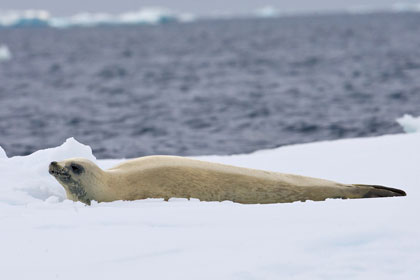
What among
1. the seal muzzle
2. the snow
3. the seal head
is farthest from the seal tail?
the seal muzzle

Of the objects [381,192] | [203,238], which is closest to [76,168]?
[203,238]

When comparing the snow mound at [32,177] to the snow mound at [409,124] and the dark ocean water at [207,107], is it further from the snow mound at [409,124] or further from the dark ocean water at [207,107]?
the dark ocean water at [207,107]

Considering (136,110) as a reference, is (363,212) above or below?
below

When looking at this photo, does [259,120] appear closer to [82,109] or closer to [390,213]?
[82,109]

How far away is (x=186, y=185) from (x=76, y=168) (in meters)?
0.84

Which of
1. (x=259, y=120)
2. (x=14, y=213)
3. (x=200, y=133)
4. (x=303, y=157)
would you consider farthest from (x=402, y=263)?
(x=259, y=120)

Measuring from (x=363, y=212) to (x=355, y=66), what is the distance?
30167mm

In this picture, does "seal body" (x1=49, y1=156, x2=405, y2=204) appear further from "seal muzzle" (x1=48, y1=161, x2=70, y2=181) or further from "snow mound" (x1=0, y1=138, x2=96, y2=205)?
"snow mound" (x1=0, y1=138, x2=96, y2=205)

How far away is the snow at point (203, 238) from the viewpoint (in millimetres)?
3598

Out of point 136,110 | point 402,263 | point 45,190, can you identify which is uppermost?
point 136,110

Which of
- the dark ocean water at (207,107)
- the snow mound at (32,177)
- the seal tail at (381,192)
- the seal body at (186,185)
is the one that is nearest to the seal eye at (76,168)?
the seal body at (186,185)

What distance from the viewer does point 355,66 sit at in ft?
111

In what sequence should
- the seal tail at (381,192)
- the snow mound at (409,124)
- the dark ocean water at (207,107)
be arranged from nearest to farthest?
the seal tail at (381,192), the snow mound at (409,124), the dark ocean water at (207,107)

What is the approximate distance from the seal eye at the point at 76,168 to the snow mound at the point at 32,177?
0.26 metres
